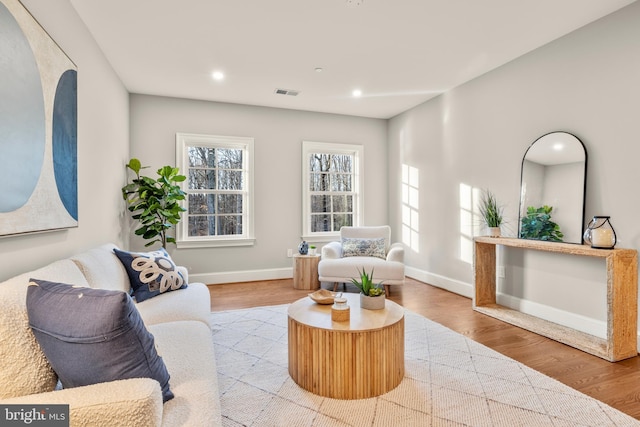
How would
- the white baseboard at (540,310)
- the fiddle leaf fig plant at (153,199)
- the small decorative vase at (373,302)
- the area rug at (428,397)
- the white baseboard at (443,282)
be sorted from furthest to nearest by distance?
the white baseboard at (443,282)
the fiddle leaf fig plant at (153,199)
the white baseboard at (540,310)
the small decorative vase at (373,302)
the area rug at (428,397)

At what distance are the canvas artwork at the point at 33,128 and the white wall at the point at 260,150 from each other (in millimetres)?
2229

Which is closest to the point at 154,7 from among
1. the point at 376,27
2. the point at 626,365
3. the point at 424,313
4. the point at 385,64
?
the point at 376,27

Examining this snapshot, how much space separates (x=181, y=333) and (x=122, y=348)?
2.52ft

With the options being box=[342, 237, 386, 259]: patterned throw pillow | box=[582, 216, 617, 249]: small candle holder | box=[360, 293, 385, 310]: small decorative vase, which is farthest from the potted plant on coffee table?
box=[342, 237, 386, 259]: patterned throw pillow

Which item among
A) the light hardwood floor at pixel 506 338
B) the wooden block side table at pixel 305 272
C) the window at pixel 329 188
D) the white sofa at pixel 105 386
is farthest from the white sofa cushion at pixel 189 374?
the window at pixel 329 188

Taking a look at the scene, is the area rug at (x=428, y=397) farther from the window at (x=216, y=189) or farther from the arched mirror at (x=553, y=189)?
the window at (x=216, y=189)

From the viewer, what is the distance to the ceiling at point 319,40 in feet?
8.37

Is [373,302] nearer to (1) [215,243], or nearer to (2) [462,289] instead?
(2) [462,289]

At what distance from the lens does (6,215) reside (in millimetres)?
1528

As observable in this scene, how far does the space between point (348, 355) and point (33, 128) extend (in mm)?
2155

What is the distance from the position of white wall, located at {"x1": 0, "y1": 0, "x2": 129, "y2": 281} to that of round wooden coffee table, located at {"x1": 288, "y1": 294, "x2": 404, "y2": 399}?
1.56 m

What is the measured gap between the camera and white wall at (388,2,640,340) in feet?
8.45

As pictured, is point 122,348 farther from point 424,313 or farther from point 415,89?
point 415,89

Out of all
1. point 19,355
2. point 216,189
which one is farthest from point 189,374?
point 216,189
